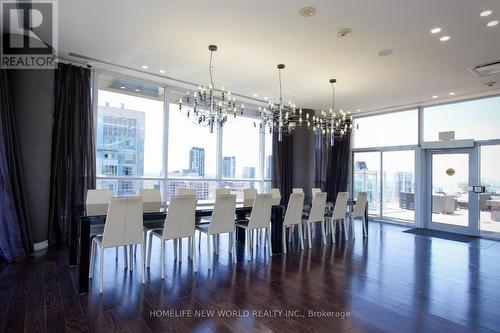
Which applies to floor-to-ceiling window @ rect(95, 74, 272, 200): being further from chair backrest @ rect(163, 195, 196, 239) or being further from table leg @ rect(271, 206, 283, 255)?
chair backrest @ rect(163, 195, 196, 239)

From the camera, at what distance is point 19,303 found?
2.56m

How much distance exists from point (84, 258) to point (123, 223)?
1.62ft

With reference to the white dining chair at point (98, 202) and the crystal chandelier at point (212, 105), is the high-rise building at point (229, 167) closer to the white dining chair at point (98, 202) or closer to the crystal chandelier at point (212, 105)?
the crystal chandelier at point (212, 105)

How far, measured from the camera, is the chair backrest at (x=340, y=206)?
5.29 m

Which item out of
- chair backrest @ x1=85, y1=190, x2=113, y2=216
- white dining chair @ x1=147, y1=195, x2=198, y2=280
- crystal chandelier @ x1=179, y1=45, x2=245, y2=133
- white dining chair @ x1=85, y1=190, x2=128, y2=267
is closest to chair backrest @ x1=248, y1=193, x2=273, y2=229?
white dining chair @ x1=147, y1=195, x2=198, y2=280

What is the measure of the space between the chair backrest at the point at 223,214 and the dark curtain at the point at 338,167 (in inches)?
215

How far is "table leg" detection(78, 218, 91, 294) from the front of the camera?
9.23 feet

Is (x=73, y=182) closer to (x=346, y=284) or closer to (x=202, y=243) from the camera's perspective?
(x=202, y=243)

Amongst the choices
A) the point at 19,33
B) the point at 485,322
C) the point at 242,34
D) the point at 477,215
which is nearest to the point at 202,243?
the point at 242,34

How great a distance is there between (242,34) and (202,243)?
11.5 feet

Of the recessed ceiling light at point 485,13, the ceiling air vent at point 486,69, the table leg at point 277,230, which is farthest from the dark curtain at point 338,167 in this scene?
the recessed ceiling light at point 485,13

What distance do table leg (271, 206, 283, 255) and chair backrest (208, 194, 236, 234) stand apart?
2.76ft

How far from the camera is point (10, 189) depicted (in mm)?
3719

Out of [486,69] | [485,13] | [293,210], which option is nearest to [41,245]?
[293,210]
